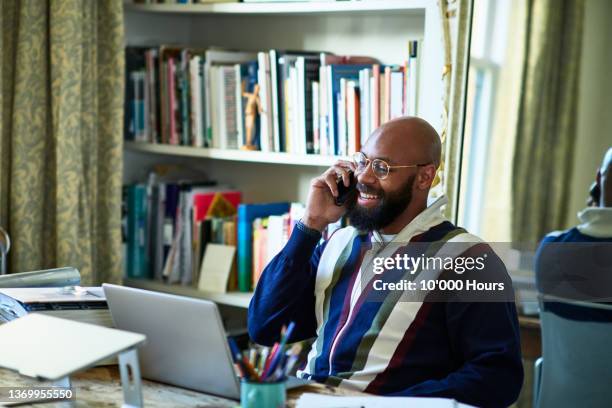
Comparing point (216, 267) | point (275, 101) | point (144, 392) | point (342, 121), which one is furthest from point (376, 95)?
point (144, 392)

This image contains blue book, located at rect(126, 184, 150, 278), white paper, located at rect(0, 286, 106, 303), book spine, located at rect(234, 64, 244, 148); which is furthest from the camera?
blue book, located at rect(126, 184, 150, 278)

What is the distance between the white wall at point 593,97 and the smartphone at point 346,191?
32.7 inches

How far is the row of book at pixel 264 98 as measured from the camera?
2.72m

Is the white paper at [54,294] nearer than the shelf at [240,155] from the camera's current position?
Yes

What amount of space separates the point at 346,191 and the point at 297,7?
0.86 m

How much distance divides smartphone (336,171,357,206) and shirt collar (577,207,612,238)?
0.64 m

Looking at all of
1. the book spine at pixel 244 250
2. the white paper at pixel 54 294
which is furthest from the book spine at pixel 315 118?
the white paper at pixel 54 294

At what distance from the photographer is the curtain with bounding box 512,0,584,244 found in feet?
8.74

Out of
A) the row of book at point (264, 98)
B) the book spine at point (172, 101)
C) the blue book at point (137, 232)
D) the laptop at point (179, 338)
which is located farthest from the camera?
the blue book at point (137, 232)

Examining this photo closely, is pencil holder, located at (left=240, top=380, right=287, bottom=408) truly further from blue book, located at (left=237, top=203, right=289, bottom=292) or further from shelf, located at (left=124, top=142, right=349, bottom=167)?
blue book, located at (left=237, top=203, right=289, bottom=292)

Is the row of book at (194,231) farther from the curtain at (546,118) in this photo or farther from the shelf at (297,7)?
the curtain at (546,118)

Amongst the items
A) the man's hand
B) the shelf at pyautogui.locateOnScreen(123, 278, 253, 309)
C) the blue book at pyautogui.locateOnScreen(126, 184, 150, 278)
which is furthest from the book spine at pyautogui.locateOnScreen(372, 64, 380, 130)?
the blue book at pyautogui.locateOnScreen(126, 184, 150, 278)

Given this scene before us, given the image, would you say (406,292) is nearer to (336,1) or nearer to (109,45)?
(336,1)

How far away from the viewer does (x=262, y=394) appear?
1.40 meters
